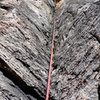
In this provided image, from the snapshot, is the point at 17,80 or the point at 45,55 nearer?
the point at 17,80

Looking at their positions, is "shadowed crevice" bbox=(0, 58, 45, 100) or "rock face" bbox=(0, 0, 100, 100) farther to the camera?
"shadowed crevice" bbox=(0, 58, 45, 100)

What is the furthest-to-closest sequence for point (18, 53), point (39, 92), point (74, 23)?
point (74, 23)
point (18, 53)
point (39, 92)


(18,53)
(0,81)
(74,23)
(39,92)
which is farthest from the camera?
(74,23)

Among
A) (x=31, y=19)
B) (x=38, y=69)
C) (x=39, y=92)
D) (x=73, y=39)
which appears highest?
(x=31, y=19)

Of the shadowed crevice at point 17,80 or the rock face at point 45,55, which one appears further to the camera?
the shadowed crevice at point 17,80

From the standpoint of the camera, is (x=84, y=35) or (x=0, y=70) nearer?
(x=0, y=70)

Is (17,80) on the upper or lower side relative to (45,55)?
lower

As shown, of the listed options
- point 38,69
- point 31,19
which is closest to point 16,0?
point 31,19

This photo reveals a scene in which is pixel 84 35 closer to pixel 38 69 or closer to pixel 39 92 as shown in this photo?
pixel 38 69
